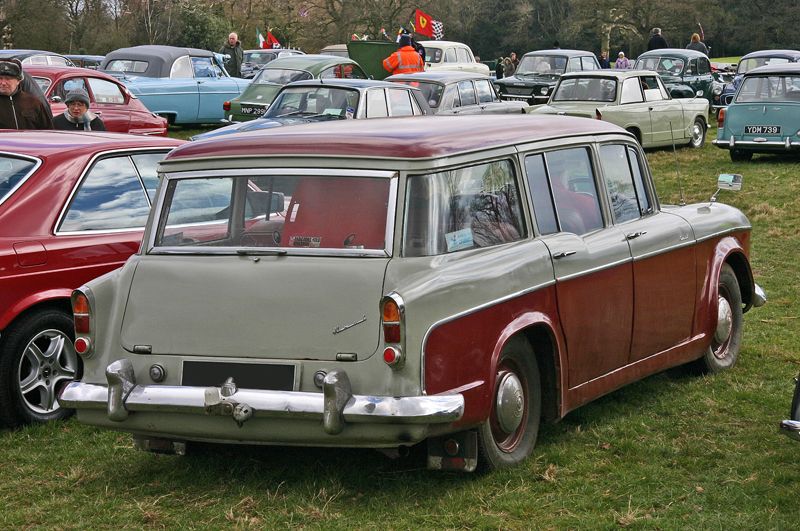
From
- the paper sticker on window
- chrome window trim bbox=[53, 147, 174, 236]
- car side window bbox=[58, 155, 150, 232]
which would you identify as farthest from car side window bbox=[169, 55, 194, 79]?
the paper sticker on window

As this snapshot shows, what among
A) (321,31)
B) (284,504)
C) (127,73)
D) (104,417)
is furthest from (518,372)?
(321,31)

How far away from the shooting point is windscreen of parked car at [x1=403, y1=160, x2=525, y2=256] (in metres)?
5.53

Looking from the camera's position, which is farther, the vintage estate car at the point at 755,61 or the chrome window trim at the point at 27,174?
the vintage estate car at the point at 755,61

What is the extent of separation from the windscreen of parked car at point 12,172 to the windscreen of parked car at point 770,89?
1500 centimetres

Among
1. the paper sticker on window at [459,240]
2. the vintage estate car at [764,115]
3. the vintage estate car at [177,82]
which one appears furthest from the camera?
the vintage estate car at [177,82]

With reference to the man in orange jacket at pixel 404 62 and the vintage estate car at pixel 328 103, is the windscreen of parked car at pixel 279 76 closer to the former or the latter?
the man in orange jacket at pixel 404 62

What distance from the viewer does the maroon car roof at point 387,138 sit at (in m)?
5.68

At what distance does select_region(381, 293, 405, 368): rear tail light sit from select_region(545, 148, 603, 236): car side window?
1.58 metres

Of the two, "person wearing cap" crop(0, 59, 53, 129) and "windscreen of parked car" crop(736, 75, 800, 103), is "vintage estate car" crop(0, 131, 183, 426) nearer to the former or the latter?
"person wearing cap" crop(0, 59, 53, 129)

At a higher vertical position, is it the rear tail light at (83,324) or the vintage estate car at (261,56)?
the rear tail light at (83,324)

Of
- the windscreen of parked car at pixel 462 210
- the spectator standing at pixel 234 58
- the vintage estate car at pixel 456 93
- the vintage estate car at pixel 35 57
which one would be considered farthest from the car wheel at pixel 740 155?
the windscreen of parked car at pixel 462 210

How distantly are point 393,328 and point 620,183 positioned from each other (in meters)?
2.55

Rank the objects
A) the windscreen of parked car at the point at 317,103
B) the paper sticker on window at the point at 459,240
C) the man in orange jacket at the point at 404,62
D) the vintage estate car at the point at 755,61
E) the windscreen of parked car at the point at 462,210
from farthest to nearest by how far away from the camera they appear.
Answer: the vintage estate car at the point at 755,61
the man in orange jacket at the point at 404,62
the windscreen of parked car at the point at 317,103
the paper sticker on window at the point at 459,240
the windscreen of parked car at the point at 462,210

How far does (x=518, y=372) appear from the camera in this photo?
6.05m
